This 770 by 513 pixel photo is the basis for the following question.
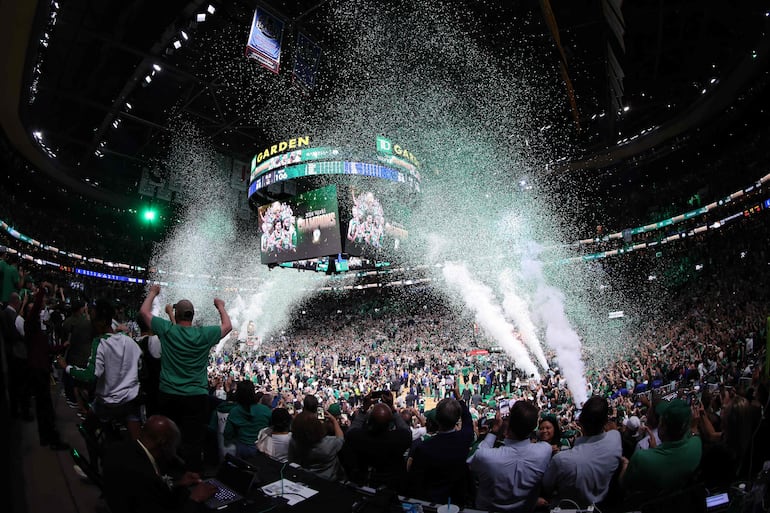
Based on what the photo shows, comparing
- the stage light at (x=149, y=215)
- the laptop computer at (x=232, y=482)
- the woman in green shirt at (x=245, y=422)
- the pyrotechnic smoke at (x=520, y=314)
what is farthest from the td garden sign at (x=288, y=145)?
the laptop computer at (x=232, y=482)

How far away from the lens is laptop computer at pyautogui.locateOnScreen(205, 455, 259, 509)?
2574 millimetres

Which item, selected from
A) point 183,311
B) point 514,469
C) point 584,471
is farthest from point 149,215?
point 584,471

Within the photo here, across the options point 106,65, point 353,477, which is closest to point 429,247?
point 106,65

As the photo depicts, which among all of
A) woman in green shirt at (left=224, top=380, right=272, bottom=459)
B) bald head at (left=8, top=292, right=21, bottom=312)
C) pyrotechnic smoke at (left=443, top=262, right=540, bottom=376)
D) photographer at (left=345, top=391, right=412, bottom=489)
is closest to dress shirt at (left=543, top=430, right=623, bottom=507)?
photographer at (left=345, top=391, right=412, bottom=489)

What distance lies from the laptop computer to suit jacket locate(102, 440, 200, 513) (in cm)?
27

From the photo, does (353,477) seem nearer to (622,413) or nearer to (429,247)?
(622,413)

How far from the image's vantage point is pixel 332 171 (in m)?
18.5

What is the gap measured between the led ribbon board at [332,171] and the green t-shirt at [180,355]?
15330 mm

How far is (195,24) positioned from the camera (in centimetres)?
1391

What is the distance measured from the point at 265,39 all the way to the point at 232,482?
43.1 feet

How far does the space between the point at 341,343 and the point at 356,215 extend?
15696 millimetres

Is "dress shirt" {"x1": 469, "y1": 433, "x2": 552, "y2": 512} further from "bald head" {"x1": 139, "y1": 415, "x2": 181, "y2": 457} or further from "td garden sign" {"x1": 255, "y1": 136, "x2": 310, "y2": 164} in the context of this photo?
"td garden sign" {"x1": 255, "y1": 136, "x2": 310, "y2": 164}

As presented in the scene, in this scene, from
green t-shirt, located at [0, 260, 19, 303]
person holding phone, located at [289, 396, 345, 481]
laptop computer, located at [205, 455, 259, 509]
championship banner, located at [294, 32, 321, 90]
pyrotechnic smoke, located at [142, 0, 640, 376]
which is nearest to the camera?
laptop computer, located at [205, 455, 259, 509]

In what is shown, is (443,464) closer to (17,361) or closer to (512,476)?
(512,476)
